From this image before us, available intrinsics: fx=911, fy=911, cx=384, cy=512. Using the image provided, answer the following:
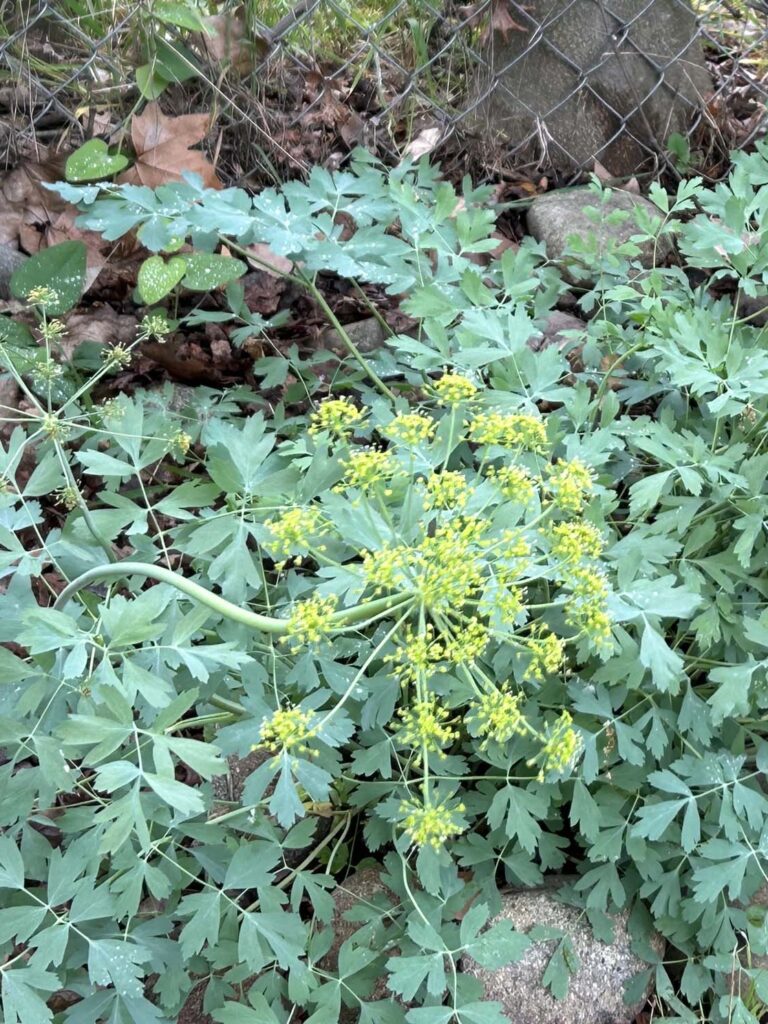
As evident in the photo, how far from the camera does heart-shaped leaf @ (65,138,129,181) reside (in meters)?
2.82

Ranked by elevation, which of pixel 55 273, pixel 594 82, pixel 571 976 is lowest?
pixel 571 976

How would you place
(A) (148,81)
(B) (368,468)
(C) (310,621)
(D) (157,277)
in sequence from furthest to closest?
(A) (148,81), (D) (157,277), (B) (368,468), (C) (310,621)

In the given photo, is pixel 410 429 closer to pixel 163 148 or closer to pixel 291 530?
pixel 291 530

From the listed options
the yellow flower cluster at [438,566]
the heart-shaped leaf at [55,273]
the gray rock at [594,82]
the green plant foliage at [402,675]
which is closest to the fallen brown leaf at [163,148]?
the heart-shaped leaf at [55,273]

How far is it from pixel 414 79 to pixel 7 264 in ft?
5.43

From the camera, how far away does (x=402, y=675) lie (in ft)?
6.47

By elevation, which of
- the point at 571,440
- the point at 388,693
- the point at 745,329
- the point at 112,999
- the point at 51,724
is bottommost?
the point at 112,999

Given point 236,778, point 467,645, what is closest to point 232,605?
point 467,645

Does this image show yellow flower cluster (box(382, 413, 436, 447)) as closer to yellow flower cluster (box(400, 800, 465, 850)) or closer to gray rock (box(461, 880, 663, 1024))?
yellow flower cluster (box(400, 800, 465, 850))

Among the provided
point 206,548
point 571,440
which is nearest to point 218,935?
point 206,548

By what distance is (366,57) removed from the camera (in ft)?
11.4

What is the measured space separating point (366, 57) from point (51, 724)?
9.09 feet

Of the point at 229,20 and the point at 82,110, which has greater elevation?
the point at 229,20

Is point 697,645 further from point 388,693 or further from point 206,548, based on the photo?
point 206,548
